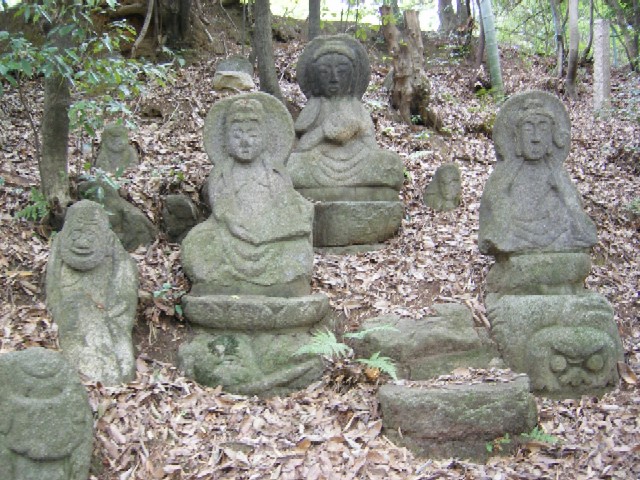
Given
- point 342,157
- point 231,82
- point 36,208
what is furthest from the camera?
point 231,82

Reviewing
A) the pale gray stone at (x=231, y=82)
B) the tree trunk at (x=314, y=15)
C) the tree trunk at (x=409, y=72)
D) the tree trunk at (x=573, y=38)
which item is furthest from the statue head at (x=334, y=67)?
the tree trunk at (x=573, y=38)

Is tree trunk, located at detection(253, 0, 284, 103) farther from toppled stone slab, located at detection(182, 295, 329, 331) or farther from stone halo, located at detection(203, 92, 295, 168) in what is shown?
toppled stone slab, located at detection(182, 295, 329, 331)

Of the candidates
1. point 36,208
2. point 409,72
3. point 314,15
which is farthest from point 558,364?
point 314,15

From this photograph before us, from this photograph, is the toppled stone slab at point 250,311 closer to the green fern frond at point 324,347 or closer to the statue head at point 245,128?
the green fern frond at point 324,347

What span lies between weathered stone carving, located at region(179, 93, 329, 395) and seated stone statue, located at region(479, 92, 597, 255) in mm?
1579

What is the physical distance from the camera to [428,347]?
5.69 meters

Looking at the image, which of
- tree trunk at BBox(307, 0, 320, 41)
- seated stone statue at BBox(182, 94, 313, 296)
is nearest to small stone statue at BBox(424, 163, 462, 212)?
seated stone statue at BBox(182, 94, 313, 296)

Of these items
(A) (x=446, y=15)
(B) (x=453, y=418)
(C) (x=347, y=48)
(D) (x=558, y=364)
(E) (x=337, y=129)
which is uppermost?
(A) (x=446, y=15)

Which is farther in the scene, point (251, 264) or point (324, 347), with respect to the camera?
point (251, 264)

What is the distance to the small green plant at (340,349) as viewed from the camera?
5242 mm

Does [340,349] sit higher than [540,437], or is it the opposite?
[340,349]

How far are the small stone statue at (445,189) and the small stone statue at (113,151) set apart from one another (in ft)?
10.6

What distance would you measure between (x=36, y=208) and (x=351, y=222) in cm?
287

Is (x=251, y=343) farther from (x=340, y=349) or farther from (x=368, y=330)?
(x=368, y=330)
